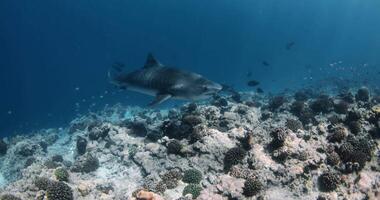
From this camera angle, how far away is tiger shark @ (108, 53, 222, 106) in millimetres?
12172

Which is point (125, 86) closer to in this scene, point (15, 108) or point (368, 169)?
point (368, 169)

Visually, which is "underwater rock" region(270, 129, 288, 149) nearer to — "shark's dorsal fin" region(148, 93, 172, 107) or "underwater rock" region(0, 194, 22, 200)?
"shark's dorsal fin" region(148, 93, 172, 107)

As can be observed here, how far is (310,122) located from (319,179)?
7510 millimetres

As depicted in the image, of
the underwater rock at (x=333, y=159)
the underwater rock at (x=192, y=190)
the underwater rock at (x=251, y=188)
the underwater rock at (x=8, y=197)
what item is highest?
the underwater rock at (x=333, y=159)

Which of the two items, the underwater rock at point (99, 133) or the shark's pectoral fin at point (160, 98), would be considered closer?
the shark's pectoral fin at point (160, 98)

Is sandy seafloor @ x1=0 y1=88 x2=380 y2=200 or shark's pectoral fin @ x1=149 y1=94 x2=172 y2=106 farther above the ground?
shark's pectoral fin @ x1=149 y1=94 x2=172 y2=106

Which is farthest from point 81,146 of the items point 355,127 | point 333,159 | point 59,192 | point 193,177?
point 333,159

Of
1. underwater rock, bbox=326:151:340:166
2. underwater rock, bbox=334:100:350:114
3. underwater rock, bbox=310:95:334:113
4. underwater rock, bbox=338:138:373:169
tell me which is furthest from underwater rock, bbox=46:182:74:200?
underwater rock, bbox=334:100:350:114

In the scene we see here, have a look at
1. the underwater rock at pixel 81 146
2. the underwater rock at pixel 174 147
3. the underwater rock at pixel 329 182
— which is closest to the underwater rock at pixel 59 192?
the underwater rock at pixel 174 147

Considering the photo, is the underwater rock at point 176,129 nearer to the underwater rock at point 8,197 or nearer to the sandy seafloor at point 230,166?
the sandy seafloor at point 230,166

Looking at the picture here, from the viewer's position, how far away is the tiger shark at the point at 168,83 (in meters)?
12.2

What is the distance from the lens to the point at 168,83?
41.8ft

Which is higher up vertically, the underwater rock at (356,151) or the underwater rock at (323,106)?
the underwater rock at (323,106)

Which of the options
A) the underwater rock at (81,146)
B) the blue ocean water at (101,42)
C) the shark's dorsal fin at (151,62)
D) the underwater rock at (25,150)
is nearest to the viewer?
the shark's dorsal fin at (151,62)
